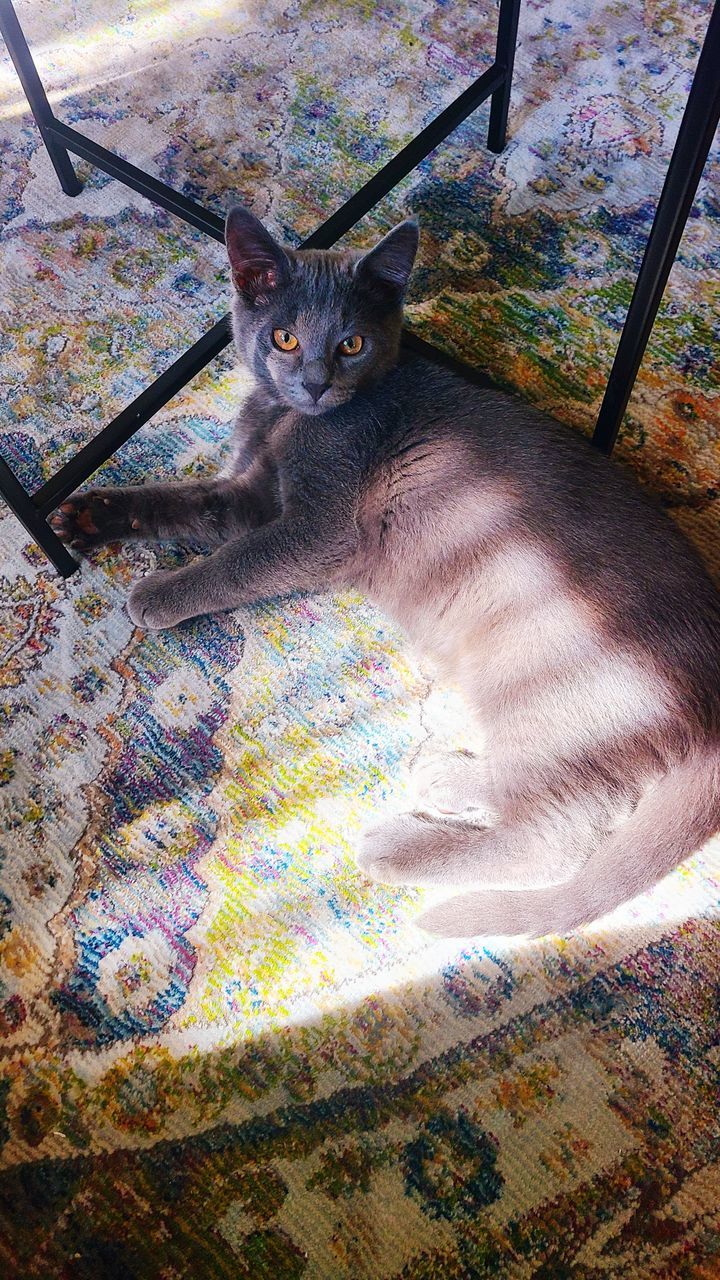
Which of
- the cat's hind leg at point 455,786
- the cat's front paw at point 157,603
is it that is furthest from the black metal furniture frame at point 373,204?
the cat's hind leg at point 455,786

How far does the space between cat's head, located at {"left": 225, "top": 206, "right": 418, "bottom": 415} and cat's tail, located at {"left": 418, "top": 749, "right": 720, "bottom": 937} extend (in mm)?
589

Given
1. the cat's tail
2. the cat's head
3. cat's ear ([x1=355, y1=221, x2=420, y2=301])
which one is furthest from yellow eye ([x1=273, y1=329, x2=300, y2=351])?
the cat's tail

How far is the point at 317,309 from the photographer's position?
103cm

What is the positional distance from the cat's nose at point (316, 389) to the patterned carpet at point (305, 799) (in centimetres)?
27

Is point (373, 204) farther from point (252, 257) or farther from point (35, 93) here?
point (35, 93)

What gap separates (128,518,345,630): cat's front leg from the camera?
3.60ft

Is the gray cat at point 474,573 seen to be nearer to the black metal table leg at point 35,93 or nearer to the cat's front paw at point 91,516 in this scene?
the cat's front paw at point 91,516

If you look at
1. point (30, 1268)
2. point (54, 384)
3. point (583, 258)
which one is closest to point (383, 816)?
point (30, 1268)

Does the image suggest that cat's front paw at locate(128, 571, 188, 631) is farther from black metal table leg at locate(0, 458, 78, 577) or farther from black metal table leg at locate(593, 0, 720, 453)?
black metal table leg at locate(593, 0, 720, 453)

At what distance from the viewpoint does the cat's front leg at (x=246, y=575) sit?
110 centimetres

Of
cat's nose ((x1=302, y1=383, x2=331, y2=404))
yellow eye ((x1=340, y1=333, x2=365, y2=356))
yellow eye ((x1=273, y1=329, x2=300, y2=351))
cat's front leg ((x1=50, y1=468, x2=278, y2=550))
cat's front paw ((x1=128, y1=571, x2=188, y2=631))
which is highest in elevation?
yellow eye ((x1=273, y1=329, x2=300, y2=351))

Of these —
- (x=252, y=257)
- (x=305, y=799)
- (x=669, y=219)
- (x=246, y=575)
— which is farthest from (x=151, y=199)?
(x=305, y=799)

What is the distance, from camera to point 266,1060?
36.0 inches

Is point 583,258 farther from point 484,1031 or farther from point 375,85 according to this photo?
point 484,1031
